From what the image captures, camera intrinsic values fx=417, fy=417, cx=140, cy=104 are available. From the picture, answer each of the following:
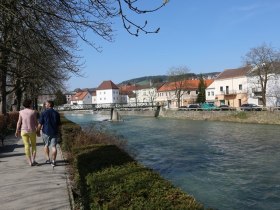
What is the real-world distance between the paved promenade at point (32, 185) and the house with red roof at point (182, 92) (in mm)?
94798

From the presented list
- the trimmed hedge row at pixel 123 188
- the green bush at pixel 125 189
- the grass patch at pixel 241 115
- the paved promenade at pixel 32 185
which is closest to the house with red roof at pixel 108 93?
the grass patch at pixel 241 115

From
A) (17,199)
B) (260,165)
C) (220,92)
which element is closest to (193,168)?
(260,165)

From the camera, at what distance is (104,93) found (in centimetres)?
16838

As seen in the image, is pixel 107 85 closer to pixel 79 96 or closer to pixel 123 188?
pixel 79 96

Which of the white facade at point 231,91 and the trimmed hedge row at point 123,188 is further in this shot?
the white facade at point 231,91

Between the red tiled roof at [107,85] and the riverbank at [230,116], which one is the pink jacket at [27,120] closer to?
the riverbank at [230,116]

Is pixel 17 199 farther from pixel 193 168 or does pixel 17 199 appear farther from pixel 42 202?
pixel 193 168

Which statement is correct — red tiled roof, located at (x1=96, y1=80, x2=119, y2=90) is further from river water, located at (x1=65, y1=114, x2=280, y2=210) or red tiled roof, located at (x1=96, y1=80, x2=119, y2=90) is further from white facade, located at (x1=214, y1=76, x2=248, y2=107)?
river water, located at (x1=65, y1=114, x2=280, y2=210)

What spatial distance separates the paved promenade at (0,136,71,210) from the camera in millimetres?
7809

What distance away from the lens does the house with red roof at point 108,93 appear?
544ft

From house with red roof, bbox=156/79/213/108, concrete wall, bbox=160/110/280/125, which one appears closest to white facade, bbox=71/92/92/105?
house with red roof, bbox=156/79/213/108

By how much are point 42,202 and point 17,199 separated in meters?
0.66

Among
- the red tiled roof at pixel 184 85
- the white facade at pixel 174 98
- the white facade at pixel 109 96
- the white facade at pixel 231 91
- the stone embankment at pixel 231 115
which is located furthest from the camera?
the white facade at pixel 109 96

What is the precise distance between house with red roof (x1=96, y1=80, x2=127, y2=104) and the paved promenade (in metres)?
152
